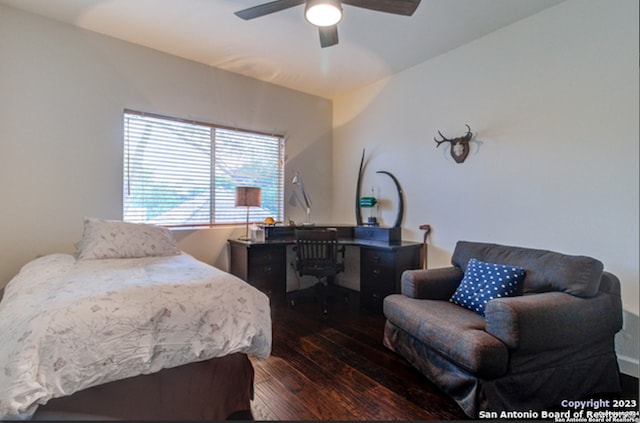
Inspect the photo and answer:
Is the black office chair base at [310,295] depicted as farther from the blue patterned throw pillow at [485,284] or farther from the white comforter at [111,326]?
the white comforter at [111,326]

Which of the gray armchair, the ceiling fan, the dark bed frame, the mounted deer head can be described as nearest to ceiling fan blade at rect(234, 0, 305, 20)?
the ceiling fan

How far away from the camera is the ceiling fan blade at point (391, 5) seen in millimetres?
1791

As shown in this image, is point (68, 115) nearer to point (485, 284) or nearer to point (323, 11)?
point (323, 11)

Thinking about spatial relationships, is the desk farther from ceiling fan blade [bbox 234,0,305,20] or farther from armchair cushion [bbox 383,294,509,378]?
ceiling fan blade [bbox 234,0,305,20]

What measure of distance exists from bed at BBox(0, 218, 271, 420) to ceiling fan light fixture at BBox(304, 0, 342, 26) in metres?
1.60

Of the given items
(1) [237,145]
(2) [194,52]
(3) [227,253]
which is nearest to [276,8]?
(2) [194,52]

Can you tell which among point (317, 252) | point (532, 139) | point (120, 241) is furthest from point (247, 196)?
point (532, 139)

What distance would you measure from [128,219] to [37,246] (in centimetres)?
65

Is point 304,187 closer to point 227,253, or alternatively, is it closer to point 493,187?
point 227,253

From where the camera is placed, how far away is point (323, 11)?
1827 millimetres

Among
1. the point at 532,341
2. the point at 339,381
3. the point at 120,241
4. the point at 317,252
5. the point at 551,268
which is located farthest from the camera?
the point at 317,252

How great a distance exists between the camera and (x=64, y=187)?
2549 mm

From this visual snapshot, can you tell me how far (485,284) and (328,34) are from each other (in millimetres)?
1986

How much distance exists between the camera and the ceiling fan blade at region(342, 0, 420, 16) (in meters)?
1.79
